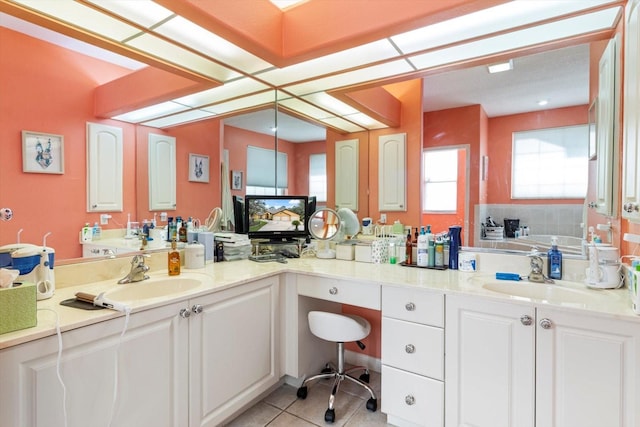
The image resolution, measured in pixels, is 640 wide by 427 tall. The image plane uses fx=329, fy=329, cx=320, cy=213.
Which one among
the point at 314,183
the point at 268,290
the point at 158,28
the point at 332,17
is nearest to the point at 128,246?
the point at 268,290

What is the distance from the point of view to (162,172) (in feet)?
7.13

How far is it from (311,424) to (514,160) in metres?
→ 1.98

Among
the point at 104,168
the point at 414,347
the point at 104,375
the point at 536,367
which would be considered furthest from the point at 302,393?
the point at 104,168

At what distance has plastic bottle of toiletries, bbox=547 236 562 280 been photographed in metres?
1.81

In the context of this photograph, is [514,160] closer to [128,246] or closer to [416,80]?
[416,80]

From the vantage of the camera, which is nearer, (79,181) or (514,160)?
(79,181)

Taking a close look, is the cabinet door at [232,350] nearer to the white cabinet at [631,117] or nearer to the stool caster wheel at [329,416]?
the stool caster wheel at [329,416]

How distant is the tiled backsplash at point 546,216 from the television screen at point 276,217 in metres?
1.37

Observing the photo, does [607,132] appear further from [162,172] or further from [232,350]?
[162,172]

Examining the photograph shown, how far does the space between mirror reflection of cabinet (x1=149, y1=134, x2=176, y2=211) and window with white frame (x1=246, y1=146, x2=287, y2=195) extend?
0.63m

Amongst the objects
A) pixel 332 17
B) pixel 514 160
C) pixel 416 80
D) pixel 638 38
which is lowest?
pixel 514 160

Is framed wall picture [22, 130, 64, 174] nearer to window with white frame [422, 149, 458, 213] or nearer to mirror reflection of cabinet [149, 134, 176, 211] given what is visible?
mirror reflection of cabinet [149, 134, 176, 211]

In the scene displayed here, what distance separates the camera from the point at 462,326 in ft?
5.19

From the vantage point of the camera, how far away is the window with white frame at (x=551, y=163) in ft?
6.07
